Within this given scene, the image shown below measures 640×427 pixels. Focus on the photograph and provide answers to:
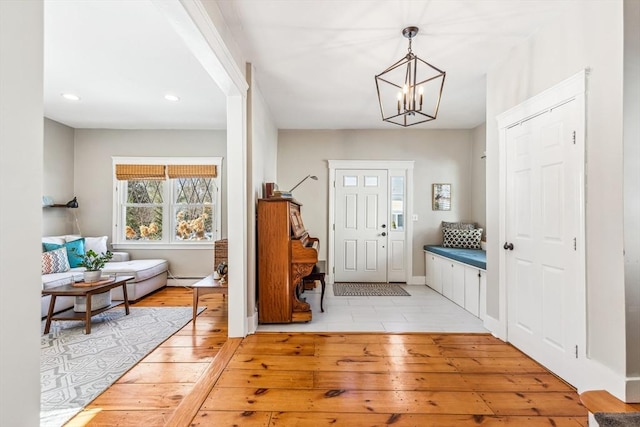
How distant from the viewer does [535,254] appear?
2.49 m

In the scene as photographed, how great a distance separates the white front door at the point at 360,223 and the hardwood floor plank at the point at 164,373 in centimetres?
323

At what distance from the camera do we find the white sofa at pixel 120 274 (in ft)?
11.8

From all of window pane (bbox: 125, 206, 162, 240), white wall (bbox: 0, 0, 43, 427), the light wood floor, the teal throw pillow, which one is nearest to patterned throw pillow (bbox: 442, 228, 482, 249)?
the light wood floor

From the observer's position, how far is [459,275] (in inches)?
159

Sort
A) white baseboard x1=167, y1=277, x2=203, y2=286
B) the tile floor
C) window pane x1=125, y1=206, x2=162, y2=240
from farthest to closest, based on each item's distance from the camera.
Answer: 1. window pane x1=125, y1=206, x2=162, y2=240
2. white baseboard x1=167, y1=277, x2=203, y2=286
3. the tile floor

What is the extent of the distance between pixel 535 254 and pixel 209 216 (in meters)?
4.70

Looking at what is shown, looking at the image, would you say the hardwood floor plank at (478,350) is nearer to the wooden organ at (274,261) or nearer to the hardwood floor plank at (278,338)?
the hardwood floor plank at (278,338)

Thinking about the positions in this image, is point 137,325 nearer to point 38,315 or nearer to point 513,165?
point 38,315

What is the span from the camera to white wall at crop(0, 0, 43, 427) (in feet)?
2.16

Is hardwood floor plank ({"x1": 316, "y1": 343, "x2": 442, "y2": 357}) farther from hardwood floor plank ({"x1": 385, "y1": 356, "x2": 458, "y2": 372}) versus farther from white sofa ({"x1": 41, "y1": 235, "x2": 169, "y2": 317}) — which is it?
white sofa ({"x1": 41, "y1": 235, "x2": 169, "y2": 317})

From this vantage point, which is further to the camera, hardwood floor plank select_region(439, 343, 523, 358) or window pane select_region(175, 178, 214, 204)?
window pane select_region(175, 178, 214, 204)

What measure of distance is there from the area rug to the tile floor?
1146 mm

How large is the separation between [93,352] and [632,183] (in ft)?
13.7

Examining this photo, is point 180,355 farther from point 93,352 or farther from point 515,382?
point 515,382
